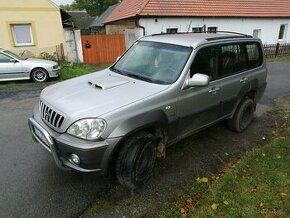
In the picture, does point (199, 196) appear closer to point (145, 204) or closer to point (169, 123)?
point (145, 204)

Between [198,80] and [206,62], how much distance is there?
65cm

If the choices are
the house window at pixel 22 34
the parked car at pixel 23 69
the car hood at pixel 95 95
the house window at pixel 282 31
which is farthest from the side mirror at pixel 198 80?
the house window at pixel 282 31

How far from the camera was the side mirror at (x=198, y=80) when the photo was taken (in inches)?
129

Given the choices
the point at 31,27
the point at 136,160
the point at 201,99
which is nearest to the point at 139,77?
the point at 201,99

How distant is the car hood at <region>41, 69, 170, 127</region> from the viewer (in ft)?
9.18

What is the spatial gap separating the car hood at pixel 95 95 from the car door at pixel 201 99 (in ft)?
1.60

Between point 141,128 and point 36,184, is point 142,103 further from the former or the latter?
point 36,184

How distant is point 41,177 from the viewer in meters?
3.48

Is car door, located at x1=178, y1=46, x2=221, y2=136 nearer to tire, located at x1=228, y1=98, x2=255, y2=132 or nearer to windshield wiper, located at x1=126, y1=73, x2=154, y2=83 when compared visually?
windshield wiper, located at x1=126, y1=73, x2=154, y2=83

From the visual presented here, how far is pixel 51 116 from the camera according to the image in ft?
9.88

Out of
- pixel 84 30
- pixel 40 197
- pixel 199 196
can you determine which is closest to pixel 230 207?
pixel 199 196

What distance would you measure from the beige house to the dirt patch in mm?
12497

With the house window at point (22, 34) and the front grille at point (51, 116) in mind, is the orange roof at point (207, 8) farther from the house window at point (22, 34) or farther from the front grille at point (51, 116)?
the front grille at point (51, 116)

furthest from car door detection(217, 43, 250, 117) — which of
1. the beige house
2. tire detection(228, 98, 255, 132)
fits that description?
the beige house
